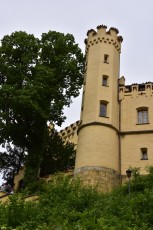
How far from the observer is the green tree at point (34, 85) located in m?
29.2

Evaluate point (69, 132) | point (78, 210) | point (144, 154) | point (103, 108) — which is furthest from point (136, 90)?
point (78, 210)

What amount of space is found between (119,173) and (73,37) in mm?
13131

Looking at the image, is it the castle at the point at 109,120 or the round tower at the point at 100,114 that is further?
the castle at the point at 109,120

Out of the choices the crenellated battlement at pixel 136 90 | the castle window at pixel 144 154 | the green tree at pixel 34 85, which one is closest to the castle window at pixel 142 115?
the crenellated battlement at pixel 136 90

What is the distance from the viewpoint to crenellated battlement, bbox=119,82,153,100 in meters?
30.7

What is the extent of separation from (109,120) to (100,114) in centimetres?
78

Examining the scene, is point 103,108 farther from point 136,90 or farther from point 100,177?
point 100,177

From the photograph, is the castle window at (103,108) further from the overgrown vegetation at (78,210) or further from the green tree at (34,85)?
the overgrown vegetation at (78,210)

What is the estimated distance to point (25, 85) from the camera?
98.7ft

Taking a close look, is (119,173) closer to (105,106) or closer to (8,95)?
(105,106)

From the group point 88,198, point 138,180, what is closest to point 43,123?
point 138,180

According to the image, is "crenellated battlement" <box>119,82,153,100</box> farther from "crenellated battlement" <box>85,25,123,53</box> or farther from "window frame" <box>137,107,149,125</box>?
"crenellated battlement" <box>85,25,123,53</box>

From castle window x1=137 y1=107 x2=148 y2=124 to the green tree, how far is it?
5.82 metres

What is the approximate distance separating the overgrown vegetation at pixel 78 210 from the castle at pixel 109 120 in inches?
147
